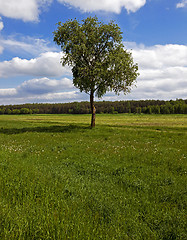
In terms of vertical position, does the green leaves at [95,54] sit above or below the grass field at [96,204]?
above

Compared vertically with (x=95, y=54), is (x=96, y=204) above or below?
below

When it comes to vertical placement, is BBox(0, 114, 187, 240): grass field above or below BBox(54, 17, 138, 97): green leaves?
below

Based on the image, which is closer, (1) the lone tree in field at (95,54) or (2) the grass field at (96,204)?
(2) the grass field at (96,204)

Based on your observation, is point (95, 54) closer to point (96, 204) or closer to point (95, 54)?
point (95, 54)

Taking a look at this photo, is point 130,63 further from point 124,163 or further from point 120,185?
point 120,185

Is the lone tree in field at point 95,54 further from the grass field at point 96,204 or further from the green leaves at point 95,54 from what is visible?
the grass field at point 96,204

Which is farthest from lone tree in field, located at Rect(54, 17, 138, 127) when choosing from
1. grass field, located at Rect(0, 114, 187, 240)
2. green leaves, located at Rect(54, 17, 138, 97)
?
grass field, located at Rect(0, 114, 187, 240)

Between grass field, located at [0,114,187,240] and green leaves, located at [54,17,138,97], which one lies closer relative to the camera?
grass field, located at [0,114,187,240]

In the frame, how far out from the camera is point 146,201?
6137 millimetres

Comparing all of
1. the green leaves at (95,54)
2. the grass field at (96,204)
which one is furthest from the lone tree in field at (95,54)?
the grass field at (96,204)

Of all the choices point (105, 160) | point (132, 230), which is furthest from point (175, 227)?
point (105, 160)

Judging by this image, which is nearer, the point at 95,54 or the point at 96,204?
the point at 96,204

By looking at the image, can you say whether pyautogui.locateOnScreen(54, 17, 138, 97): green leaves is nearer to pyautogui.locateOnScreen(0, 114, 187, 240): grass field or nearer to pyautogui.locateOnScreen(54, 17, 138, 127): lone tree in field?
pyautogui.locateOnScreen(54, 17, 138, 127): lone tree in field

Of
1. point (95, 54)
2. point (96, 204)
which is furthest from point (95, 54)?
point (96, 204)
